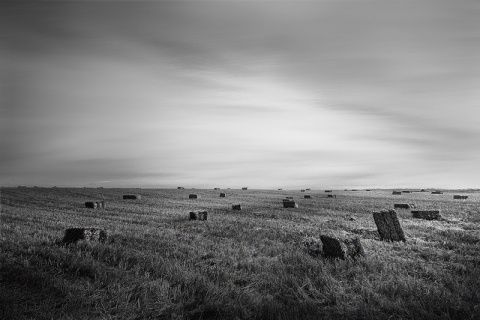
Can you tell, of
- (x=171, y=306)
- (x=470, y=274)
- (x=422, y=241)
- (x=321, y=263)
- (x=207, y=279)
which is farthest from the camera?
(x=422, y=241)

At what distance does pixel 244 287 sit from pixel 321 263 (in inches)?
86.0

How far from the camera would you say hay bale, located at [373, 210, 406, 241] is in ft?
33.4

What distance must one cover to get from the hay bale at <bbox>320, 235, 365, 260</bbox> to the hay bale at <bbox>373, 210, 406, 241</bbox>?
3.13m

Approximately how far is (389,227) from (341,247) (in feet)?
12.5

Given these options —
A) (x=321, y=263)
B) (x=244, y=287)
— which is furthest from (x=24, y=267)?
(x=321, y=263)

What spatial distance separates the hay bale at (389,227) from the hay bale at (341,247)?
3.13 meters

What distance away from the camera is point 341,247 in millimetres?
7523

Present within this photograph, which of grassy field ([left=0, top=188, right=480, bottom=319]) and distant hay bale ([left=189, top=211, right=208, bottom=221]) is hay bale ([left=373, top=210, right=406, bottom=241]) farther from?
distant hay bale ([left=189, top=211, right=208, bottom=221])

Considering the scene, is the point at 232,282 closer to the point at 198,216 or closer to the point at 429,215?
the point at 198,216

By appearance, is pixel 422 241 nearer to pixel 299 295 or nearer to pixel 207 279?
pixel 299 295

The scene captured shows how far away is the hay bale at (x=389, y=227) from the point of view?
33.4ft

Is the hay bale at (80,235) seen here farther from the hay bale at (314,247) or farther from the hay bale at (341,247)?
the hay bale at (341,247)

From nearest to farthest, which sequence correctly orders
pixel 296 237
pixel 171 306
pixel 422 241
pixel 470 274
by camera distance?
pixel 171 306
pixel 470 274
pixel 422 241
pixel 296 237

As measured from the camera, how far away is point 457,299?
4875 mm
